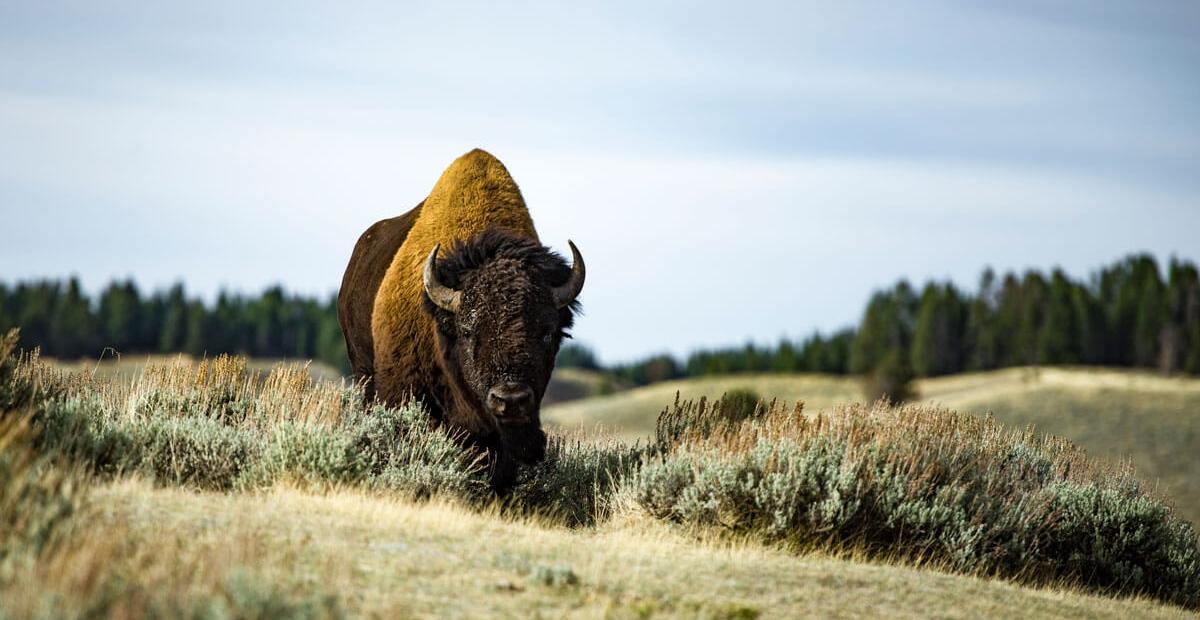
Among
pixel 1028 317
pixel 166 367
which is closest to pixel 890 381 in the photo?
pixel 1028 317

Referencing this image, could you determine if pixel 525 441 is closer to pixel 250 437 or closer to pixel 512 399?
pixel 512 399

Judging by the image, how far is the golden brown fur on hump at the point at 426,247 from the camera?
1116cm

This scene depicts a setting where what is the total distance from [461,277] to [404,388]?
4.91 feet

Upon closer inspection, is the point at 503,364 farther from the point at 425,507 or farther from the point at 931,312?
the point at 931,312

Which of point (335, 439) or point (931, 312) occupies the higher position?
point (931, 312)

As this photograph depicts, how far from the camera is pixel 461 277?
10.4 m

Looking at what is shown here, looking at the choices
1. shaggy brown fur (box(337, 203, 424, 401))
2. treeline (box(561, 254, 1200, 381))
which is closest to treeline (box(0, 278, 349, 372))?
treeline (box(561, 254, 1200, 381))

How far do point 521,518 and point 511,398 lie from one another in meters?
1.01

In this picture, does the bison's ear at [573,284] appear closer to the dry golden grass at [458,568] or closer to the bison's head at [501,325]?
the bison's head at [501,325]

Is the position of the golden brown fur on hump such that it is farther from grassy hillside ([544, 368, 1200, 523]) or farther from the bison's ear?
grassy hillside ([544, 368, 1200, 523])

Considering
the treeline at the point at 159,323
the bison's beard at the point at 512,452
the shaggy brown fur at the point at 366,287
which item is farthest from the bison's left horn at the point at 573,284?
the treeline at the point at 159,323

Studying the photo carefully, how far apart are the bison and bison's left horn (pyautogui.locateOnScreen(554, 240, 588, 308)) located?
0.04 feet

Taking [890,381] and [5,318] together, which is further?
[5,318]

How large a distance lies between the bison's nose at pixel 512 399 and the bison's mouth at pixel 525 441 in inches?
26.4
